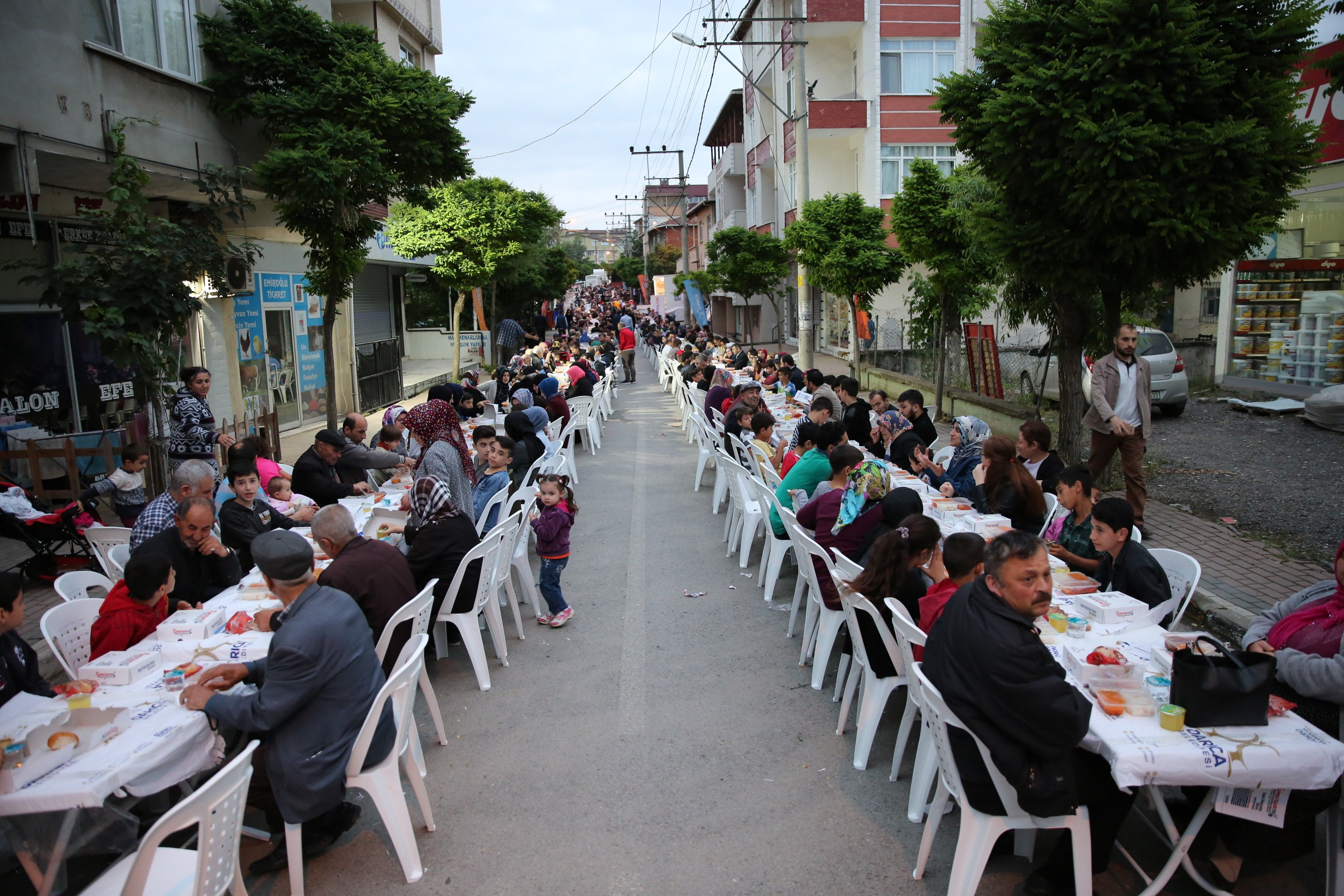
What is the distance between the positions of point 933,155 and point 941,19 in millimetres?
3791

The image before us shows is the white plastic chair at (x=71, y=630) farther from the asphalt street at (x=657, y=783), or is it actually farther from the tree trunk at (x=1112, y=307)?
the tree trunk at (x=1112, y=307)

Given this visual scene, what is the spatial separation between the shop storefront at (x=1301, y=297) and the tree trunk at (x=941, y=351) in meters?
4.51

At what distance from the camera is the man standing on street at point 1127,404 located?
816 cm

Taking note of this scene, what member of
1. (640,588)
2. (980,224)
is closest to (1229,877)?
(640,588)

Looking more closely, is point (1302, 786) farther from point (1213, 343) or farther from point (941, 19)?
point (941, 19)

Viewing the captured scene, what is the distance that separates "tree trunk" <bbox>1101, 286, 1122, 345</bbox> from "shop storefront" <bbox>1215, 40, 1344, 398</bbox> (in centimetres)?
594

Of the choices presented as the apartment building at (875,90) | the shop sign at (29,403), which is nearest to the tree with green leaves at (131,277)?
the shop sign at (29,403)

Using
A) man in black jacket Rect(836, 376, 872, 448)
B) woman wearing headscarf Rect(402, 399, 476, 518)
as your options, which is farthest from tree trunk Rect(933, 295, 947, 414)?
woman wearing headscarf Rect(402, 399, 476, 518)

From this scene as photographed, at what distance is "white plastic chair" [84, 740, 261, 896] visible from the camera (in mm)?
2834

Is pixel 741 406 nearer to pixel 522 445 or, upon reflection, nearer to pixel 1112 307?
pixel 522 445

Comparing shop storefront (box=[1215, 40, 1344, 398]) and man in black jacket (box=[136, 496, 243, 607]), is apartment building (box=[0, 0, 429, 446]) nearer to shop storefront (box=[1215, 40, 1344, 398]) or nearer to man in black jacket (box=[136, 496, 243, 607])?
man in black jacket (box=[136, 496, 243, 607])

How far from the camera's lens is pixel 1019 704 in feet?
10.7

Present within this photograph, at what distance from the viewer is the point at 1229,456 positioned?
11.9 meters

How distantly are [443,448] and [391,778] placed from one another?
329cm
